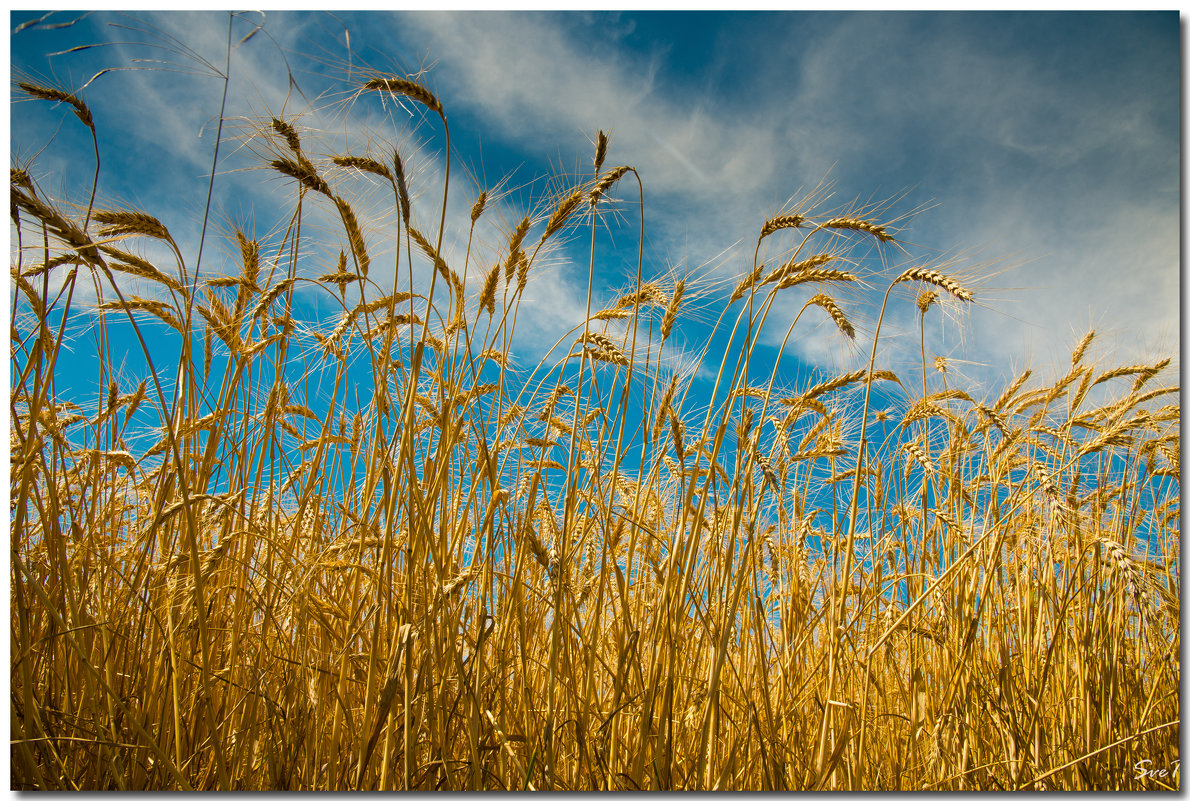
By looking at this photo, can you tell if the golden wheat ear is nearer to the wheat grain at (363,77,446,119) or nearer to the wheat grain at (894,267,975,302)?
Answer: the wheat grain at (363,77,446,119)

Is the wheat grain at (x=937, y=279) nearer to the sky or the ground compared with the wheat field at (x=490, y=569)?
nearer to the sky

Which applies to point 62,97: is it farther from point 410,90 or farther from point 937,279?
point 937,279

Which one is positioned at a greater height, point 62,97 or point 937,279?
point 62,97

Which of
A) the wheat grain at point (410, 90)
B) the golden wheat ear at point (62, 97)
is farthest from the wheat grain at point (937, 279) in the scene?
the golden wheat ear at point (62, 97)

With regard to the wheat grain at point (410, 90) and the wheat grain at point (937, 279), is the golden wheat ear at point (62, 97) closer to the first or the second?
the wheat grain at point (410, 90)

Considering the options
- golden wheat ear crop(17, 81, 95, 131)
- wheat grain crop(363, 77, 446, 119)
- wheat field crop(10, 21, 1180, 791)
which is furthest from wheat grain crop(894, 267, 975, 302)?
golden wheat ear crop(17, 81, 95, 131)

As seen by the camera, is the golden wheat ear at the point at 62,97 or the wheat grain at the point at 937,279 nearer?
the golden wheat ear at the point at 62,97

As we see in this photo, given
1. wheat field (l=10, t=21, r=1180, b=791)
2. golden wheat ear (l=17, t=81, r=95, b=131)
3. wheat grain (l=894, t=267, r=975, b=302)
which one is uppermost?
golden wheat ear (l=17, t=81, r=95, b=131)

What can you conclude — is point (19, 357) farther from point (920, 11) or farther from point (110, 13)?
point (920, 11)

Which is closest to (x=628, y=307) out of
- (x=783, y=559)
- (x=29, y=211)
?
(x=783, y=559)

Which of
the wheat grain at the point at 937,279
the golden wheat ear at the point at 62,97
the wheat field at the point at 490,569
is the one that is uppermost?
the golden wheat ear at the point at 62,97

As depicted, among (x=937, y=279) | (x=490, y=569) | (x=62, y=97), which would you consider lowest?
(x=490, y=569)

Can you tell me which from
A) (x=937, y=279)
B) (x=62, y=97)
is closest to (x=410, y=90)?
(x=62, y=97)

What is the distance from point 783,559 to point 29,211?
241 cm
